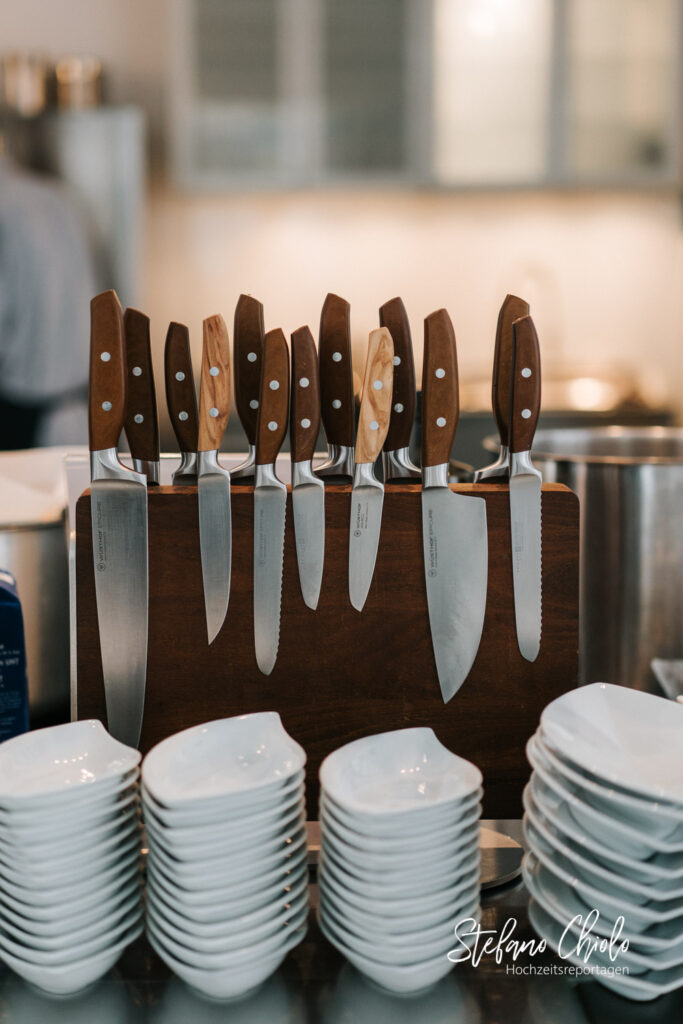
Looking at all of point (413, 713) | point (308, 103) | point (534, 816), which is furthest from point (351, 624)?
point (308, 103)

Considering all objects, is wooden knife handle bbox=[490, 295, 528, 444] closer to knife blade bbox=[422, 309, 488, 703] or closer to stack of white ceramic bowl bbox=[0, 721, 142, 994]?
knife blade bbox=[422, 309, 488, 703]

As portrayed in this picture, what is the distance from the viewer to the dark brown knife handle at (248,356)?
2.09ft

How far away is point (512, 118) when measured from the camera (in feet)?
8.52

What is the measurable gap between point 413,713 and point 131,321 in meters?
0.33

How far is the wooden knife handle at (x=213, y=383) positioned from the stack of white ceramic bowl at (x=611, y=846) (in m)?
0.28

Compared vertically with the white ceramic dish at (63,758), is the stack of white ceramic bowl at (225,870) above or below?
below

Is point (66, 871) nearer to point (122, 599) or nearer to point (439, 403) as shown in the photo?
point (122, 599)

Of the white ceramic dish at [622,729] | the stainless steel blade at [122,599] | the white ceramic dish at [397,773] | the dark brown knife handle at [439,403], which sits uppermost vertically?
the dark brown knife handle at [439,403]

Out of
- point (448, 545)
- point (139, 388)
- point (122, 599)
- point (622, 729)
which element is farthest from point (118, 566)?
point (622, 729)

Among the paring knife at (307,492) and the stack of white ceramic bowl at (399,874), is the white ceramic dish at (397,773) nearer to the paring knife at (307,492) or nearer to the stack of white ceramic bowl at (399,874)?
the stack of white ceramic bowl at (399,874)

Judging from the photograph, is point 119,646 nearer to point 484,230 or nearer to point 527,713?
point 527,713

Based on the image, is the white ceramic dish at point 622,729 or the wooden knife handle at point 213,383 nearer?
the white ceramic dish at point 622,729

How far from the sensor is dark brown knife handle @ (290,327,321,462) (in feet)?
1.94

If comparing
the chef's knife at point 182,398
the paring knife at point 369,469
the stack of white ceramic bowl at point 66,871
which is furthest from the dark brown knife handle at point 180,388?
the stack of white ceramic bowl at point 66,871
